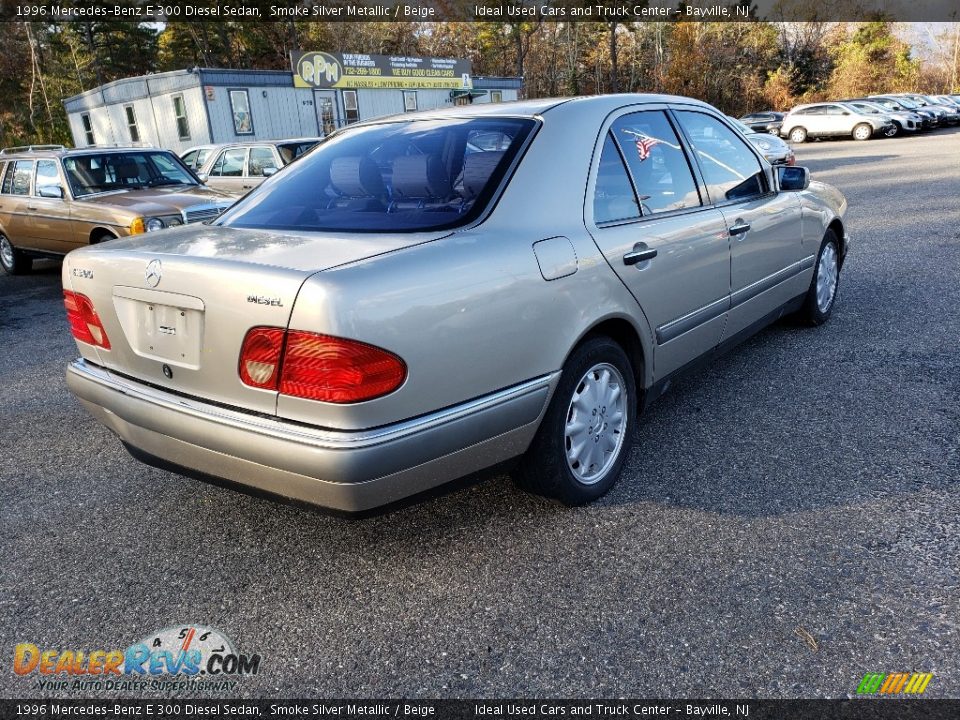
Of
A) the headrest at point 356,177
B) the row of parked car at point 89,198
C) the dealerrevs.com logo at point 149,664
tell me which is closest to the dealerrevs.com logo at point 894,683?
the dealerrevs.com logo at point 149,664

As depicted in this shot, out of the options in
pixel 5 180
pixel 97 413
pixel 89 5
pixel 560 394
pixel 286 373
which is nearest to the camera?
pixel 286 373

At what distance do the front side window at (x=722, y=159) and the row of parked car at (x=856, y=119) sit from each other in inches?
1096

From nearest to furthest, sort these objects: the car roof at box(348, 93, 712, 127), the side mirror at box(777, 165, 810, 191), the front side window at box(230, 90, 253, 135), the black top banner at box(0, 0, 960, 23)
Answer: the car roof at box(348, 93, 712, 127), the side mirror at box(777, 165, 810, 191), the front side window at box(230, 90, 253, 135), the black top banner at box(0, 0, 960, 23)

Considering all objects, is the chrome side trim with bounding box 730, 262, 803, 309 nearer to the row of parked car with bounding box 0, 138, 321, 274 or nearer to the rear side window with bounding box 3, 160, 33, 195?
the row of parked car with bounding box 0, 138, 321, 274

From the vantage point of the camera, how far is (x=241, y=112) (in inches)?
919

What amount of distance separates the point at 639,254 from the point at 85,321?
2244 millimetres

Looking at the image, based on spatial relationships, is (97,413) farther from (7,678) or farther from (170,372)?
(7,678)

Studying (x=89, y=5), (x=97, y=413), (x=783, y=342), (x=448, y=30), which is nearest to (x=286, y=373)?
(x=97, y=413)

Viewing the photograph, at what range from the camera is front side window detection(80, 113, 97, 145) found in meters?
28.3

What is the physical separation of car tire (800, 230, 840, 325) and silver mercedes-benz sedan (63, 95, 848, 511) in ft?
5.16

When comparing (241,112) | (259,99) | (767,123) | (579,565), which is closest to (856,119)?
(767,123)

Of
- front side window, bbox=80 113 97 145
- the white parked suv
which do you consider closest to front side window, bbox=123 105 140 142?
front side window, bbox=80 113 97 145

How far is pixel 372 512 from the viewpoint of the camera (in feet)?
7.73

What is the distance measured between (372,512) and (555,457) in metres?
0.80
